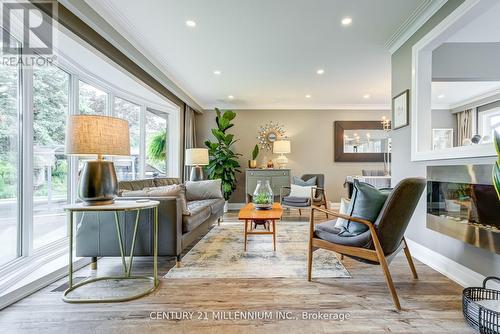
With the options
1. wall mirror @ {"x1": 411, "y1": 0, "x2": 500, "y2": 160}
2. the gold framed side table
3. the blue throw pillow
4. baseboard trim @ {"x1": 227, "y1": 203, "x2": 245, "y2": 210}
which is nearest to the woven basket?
the blue throw pillow

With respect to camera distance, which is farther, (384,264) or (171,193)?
(171,193)

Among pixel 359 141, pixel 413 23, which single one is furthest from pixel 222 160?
pixel 413 23

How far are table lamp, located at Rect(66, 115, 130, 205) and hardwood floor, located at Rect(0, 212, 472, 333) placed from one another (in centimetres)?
79

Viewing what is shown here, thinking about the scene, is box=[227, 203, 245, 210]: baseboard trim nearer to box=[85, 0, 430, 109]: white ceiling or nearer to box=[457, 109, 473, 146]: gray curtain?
box=[85, 0, 430, 109]: white ceiling

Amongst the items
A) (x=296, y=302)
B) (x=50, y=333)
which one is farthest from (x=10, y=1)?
(x=296, y=302)

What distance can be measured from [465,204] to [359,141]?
162 inches

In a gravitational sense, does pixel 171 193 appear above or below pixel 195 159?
below

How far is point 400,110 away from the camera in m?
2.99

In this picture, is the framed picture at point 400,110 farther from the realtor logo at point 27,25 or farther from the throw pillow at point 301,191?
the realtor logo at point 27,25

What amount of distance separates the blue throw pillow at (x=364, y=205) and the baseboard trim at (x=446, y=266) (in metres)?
0.97

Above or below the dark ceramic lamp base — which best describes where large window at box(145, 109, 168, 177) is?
above

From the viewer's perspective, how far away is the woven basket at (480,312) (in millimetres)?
1365

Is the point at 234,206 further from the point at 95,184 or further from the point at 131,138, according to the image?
the point at 95,184

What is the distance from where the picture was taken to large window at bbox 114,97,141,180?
3863mm
